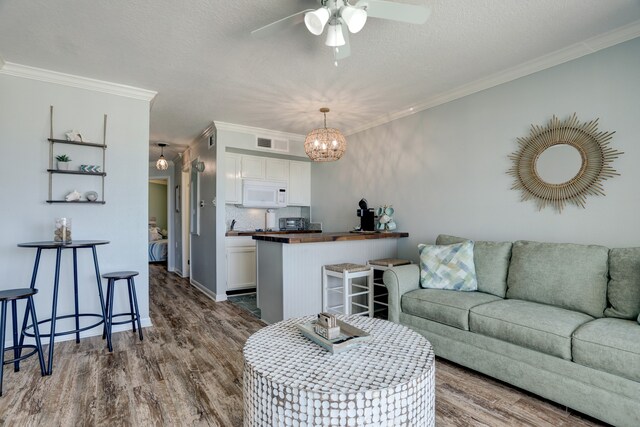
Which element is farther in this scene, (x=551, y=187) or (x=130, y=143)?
(x=130, y=143)

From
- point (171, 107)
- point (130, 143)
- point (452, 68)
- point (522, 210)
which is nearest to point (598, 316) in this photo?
point (522, 210)

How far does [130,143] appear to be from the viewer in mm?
3424

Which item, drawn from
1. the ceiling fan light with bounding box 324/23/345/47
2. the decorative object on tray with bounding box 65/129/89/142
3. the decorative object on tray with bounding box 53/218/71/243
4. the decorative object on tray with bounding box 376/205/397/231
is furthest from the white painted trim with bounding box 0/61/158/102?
the decorative object on tray with bounding box 376/205/397/231

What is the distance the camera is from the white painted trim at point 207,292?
4.62 m

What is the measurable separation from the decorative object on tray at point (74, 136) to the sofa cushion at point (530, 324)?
3744 millimetres

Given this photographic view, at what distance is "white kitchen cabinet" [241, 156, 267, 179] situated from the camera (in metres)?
5.04

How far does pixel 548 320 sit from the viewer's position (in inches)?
80.4

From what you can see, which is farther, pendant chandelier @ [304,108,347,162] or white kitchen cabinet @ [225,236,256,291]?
white kitchen cabinet @ [225,236,256,291]

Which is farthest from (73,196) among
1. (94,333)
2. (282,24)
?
(282,24)

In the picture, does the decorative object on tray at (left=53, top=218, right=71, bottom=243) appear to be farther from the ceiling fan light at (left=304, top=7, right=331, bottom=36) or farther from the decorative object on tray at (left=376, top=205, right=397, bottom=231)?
the decorative object on tray at (left=376, top=205, right=397, bottom=231)

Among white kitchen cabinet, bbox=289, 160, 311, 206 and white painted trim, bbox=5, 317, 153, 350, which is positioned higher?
white kitchen cabinet, bbox=289, 160, 311, 206

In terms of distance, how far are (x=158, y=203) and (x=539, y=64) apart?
9.88 meters

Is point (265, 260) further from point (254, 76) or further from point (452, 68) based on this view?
point (452, 68)

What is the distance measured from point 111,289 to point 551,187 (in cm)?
396
